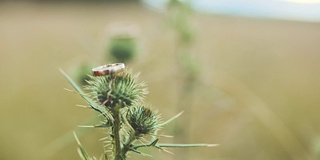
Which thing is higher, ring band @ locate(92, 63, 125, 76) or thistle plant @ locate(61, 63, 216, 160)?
ring band @ locate(92, 63, 125, 76)

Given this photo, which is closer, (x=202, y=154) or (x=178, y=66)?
(x=178, y=66)

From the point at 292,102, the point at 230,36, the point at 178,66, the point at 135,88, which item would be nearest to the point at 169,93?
the point at 292,102

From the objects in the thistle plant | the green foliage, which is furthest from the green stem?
the green foliage

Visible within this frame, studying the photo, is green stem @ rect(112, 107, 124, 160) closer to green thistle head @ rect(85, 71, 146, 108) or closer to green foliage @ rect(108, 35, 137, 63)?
green thistle head @ rect(85, 71, 146, 108)

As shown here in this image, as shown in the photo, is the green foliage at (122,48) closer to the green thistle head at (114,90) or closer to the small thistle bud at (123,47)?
the small thistle bud at (123,47)

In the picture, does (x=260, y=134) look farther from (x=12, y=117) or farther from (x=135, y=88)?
(x=135, y=88)

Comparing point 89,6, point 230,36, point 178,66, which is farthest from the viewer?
point 89,6

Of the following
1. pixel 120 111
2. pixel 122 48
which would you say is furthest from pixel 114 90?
pixel 122 48

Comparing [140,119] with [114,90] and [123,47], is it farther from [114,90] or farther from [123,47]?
[123,47]
